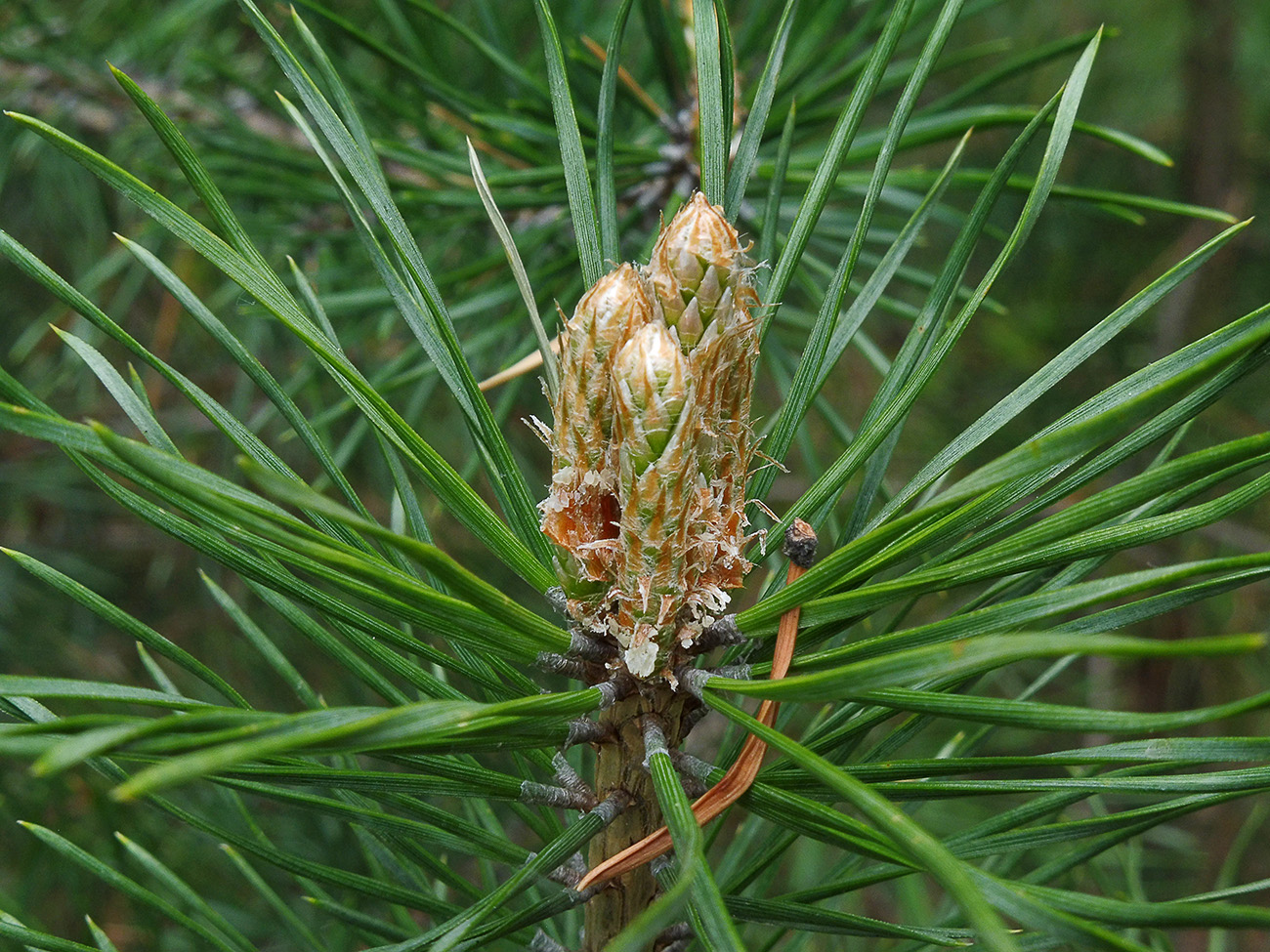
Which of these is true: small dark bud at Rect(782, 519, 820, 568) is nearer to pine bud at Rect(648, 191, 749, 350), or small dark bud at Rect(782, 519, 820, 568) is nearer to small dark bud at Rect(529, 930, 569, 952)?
pine bud at Rect(648, 191, 749, 350)

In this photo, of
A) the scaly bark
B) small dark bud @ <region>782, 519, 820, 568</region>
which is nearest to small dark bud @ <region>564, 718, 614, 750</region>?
the scaly bark

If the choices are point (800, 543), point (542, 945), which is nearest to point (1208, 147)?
point (800, 543)

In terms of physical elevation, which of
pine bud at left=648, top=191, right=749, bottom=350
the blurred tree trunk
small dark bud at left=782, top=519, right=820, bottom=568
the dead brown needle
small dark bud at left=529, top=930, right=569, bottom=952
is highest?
the blurred tree trunk

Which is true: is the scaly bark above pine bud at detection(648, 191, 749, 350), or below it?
below

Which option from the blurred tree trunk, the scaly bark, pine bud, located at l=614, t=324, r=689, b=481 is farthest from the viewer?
the blurred tree trunk

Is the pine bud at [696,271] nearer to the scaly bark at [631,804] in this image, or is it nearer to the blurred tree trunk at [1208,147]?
the scaly bark at [631,804]

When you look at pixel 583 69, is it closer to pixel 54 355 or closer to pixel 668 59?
pixel 668 59

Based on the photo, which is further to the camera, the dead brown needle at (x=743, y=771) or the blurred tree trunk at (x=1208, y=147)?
the blurred tree trunk at (x=1208, y=147)

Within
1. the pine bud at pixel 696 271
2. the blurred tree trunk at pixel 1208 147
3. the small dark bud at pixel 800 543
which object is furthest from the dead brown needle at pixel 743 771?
the blurred tree trunk at pixel 1208 147
